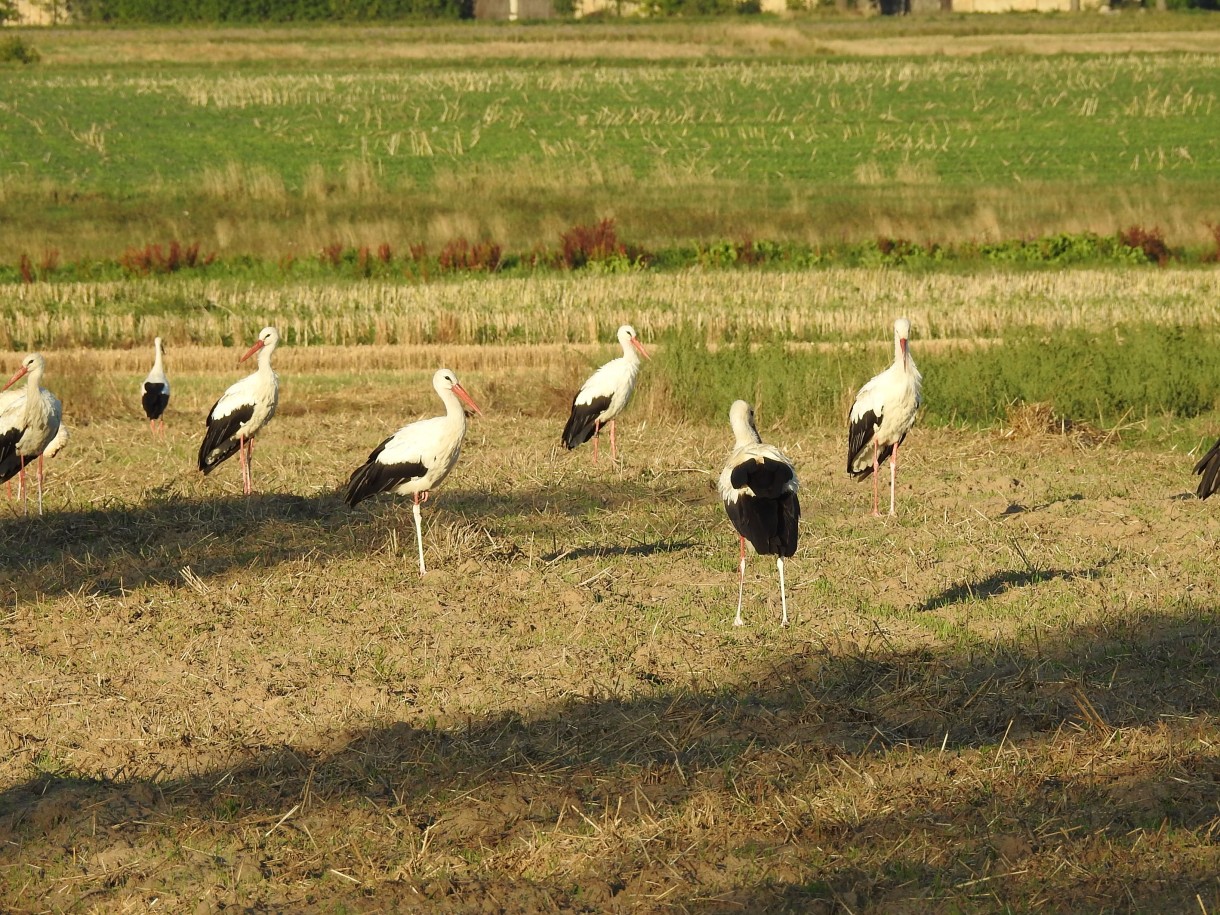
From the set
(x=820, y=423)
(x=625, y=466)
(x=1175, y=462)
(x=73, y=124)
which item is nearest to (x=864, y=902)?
(x=625, y=466)

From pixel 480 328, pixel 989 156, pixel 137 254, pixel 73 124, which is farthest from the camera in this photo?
pixel 73 124

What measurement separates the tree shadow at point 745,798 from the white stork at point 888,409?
4261mm

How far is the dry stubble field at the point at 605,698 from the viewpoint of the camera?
20.1 feet

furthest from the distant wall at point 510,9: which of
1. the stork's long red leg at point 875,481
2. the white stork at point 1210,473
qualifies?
the white stork at point 1210,473

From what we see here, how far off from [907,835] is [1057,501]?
6.68 m

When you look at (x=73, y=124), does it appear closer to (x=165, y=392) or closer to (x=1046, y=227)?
(x=1046, y=227)

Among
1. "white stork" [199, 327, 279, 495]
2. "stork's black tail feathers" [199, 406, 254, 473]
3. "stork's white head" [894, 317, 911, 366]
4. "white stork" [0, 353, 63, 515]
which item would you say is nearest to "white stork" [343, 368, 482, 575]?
"white stork" [199, 327, 279, 495]

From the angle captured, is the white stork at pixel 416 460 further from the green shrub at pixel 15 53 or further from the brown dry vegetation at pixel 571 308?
the green shrub at pixel 15 53

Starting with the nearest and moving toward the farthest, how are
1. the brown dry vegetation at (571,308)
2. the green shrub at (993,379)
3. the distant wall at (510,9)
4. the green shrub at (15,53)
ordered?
the green shrub at (993,379) < the brown dry vegetation at (571,308) < the green shrub at (15,53) < the distant wall at (510,9)

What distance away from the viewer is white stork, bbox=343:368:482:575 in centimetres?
1051

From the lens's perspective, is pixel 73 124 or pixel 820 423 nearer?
pixel 820 423

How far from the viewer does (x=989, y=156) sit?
44094 mm

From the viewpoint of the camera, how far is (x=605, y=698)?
A: 8023 millimetres

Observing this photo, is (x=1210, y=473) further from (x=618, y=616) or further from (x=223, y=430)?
(x=223, y=430)
